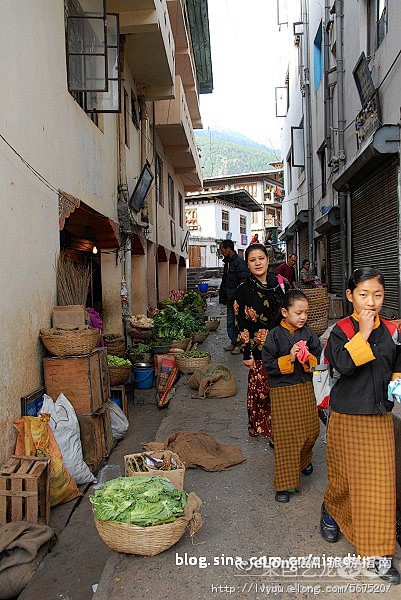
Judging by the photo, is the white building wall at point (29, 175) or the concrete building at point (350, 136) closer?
the white building wall at point (29, 175)

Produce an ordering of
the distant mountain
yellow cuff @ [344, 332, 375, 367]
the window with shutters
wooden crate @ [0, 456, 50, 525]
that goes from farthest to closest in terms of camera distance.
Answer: the distant mountain < the window with shutters < wooden crate @ [0, 456, 50, 525] < yellow cuff @ [344, 332, 375, 367]

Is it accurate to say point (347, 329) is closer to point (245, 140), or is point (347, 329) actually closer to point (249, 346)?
point (249, 346)

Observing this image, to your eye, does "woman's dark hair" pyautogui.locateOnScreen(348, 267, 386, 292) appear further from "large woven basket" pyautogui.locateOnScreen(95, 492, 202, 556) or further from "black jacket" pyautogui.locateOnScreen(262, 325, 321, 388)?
"large woven basket" pyautogui.locateOnScreen(95, 492, 202, 556)

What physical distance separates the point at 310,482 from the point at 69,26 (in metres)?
6.37

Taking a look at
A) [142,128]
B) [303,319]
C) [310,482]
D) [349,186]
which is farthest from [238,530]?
[142,128]

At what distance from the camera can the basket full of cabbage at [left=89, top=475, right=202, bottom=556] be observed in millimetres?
2945

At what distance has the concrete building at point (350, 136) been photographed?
324 inches

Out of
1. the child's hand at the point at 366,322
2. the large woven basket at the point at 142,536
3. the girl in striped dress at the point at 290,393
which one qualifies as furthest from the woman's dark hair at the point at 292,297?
the large woven basket at the point at 142,536

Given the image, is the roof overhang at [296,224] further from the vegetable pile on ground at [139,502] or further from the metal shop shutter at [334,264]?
the vegetable pile on ground at [139,502]

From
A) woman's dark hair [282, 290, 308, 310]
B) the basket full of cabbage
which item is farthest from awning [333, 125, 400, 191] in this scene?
the basket full of cabbage

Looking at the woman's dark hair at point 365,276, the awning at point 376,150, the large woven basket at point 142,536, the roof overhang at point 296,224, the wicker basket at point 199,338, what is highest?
the roof overhang at point 296,224

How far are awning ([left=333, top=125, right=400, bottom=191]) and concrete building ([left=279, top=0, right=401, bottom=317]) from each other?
14mm

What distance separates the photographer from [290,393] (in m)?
3.77

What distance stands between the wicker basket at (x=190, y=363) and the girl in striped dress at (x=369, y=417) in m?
5.32
